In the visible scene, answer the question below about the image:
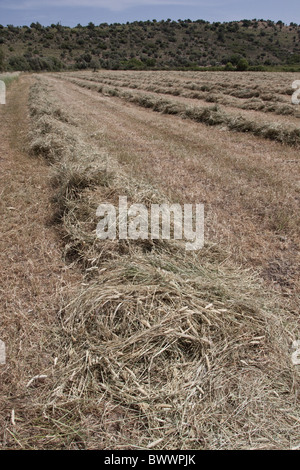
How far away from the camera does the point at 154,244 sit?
309cm

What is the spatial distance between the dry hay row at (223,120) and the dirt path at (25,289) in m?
6.06

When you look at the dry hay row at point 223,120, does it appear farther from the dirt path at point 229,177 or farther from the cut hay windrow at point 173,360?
the cut hay windrow at point 173,360

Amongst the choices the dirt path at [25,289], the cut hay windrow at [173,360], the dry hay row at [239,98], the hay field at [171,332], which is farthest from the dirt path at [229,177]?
the dry hay row at [239,98]

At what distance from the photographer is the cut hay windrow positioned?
1694 millimetres

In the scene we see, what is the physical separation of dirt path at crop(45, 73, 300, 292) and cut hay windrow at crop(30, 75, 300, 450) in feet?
2.39

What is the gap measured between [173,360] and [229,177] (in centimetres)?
420

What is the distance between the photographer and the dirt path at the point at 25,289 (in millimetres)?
1859

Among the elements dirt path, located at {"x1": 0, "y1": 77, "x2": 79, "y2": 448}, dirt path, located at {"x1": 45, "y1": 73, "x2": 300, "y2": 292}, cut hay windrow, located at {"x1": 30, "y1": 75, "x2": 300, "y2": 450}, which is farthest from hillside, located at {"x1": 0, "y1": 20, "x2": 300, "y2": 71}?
cut hay windrow, located at {"x1": 30, "y1": 75, "x2": 300, "y2": 450}

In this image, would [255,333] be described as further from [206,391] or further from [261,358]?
[206,391]

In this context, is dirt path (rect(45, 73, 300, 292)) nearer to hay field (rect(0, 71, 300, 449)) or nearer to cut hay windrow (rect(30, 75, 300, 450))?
hay field (rect(0, 71, 300, 449))

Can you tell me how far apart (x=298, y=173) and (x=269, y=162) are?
Result: 81 centimetres

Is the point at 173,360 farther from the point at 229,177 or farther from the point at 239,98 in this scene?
the point at 239,98

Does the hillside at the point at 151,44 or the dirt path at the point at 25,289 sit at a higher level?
the hillside at the point at 151,44

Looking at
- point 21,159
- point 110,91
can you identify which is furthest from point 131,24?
point 21,159
